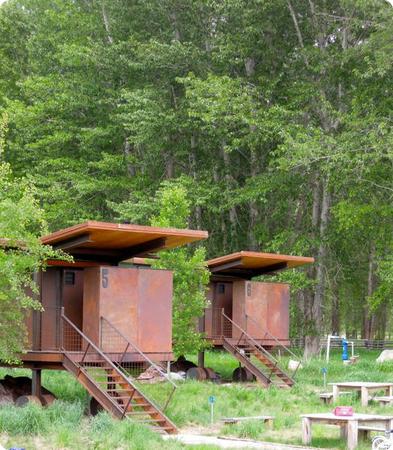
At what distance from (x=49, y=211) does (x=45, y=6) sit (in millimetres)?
14123

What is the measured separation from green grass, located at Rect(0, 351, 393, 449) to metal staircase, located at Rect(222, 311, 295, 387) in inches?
17.4

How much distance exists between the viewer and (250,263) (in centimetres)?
2834

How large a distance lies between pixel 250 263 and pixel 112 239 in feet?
31.8

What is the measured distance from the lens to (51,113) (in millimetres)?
43719

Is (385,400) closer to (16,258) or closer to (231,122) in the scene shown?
(16,258)

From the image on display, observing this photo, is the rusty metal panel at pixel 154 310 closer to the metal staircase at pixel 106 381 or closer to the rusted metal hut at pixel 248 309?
the metal staircase at pixel 106 381

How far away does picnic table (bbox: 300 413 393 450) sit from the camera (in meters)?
15.6

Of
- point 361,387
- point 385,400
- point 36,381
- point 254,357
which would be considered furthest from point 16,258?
point 254,357

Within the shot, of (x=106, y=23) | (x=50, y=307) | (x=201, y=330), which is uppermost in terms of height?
(x=106, y=23)

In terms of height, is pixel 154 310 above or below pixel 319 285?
below

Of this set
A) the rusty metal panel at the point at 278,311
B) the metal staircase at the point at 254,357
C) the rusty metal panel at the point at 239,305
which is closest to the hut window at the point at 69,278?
the metal staircase at the point at 254,357

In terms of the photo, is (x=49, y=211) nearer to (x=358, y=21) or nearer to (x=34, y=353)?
(x=358, y=21)

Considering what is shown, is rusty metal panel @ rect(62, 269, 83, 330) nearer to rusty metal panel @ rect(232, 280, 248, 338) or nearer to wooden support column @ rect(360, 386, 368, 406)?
wooden support column @ rect(360, 386, 368, 406)

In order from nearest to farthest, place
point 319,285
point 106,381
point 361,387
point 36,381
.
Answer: point 106,381, point 36,381, point 361,387, point 319,285
